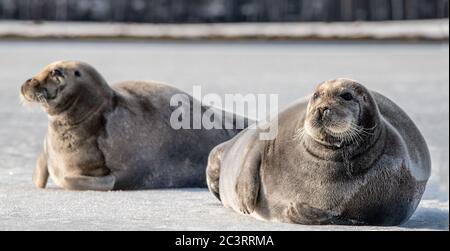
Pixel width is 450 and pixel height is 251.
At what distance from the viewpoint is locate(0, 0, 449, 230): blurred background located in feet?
37.4

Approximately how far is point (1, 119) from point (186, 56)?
1003 centimetres

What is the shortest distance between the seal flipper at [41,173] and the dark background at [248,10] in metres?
14.5

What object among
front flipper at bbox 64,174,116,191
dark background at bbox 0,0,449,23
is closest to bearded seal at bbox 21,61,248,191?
front flipper at bbox 64,174,116,191

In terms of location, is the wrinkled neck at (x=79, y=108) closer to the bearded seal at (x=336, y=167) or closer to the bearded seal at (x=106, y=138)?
the bearded seal at (x=106, y=138)

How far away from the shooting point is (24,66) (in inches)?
640

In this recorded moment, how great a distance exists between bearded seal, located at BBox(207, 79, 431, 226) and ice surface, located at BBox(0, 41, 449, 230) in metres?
0.09

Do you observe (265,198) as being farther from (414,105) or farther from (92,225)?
(414,105)

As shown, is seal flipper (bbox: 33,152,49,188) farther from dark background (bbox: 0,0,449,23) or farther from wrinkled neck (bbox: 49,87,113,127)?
dark background (bbox: 0,0,449,23)

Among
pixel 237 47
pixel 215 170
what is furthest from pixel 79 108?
pixel 237 47

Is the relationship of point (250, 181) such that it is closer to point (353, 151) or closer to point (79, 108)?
point (353, 151)

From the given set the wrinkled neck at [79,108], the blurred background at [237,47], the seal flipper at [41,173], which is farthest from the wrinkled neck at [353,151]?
the blurred background at [237,47]

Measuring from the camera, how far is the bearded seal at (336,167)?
4789 mm

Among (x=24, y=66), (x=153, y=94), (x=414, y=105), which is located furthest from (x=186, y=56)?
(x=153, y=94)

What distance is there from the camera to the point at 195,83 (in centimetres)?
1316
